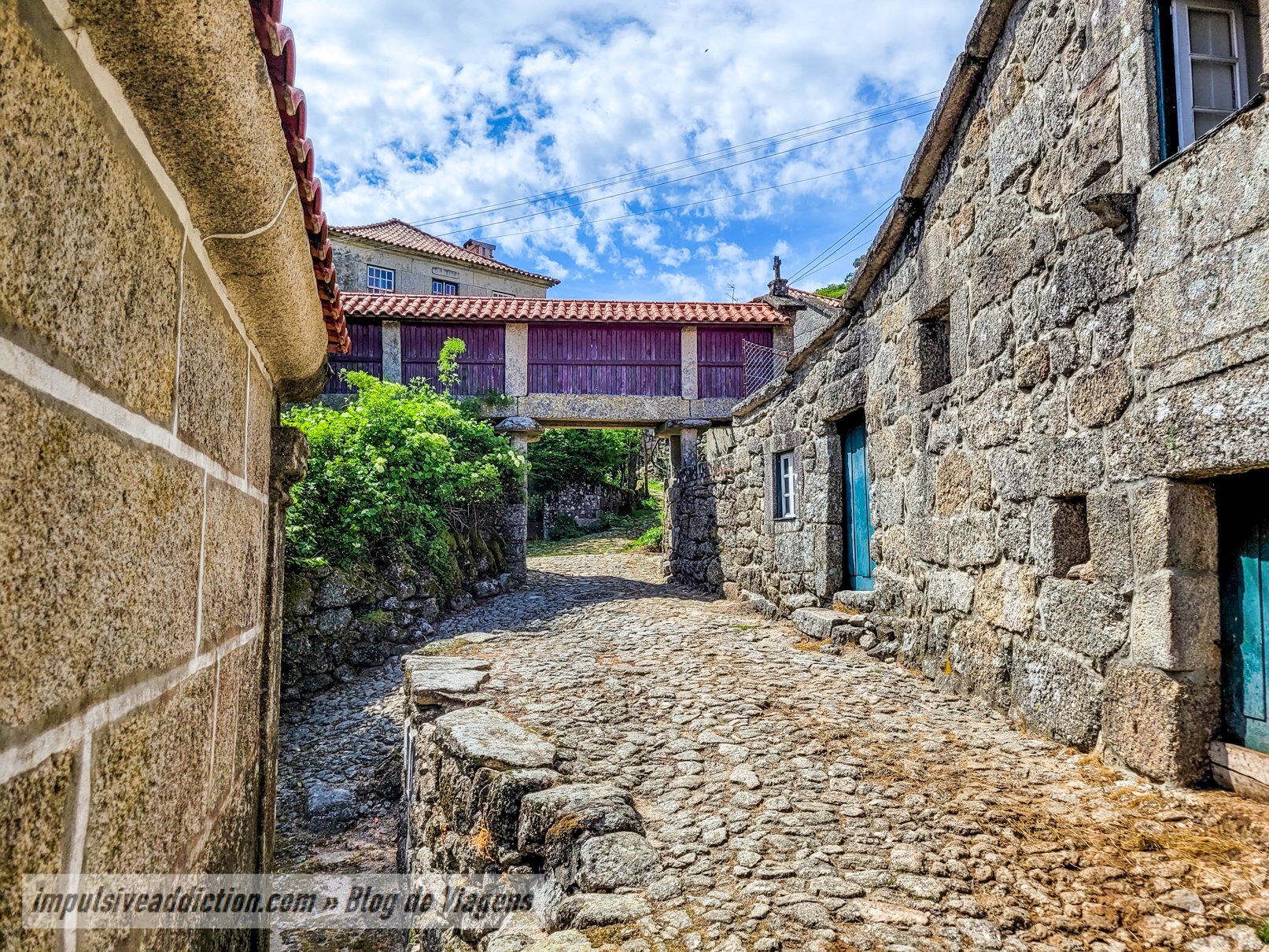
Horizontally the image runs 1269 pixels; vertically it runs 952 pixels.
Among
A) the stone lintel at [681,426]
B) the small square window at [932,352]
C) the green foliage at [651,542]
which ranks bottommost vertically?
the green foliage at [651,542]

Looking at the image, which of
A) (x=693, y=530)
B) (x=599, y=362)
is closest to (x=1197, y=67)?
(x=693, y=530)

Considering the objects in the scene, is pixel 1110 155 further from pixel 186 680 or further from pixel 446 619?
pixel 446 619

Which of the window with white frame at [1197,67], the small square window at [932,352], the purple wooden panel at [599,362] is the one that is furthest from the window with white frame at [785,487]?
the purple wooden panel at [599,362]

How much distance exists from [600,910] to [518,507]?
9757 millimetres

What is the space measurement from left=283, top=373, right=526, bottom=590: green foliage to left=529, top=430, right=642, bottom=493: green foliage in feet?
31.7

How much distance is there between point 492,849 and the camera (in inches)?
115

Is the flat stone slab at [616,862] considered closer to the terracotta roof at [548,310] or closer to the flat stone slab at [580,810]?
the flat stone slab at [580,810]

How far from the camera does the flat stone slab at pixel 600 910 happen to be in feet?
6.82

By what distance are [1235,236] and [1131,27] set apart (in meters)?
1.09

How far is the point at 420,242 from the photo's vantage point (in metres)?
22.7

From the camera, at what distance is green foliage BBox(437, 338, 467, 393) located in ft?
38.1

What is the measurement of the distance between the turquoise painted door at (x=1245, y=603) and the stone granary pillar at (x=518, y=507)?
926 centimetres

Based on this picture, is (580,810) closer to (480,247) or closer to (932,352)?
(932,352)

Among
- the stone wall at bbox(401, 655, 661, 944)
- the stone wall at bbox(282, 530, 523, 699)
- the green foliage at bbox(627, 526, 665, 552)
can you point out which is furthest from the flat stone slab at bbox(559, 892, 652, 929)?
the green foliage at bbox(627, 526, 665, 552)
